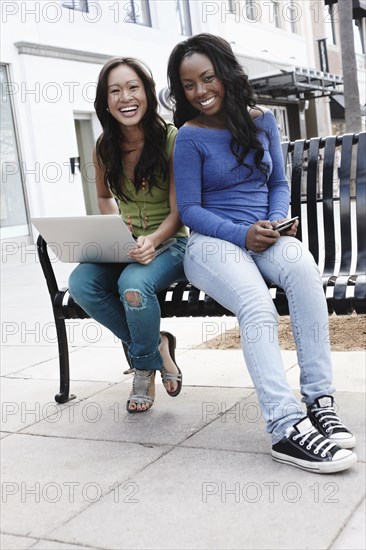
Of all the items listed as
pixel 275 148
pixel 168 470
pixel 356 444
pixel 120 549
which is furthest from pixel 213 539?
pixel 275 148

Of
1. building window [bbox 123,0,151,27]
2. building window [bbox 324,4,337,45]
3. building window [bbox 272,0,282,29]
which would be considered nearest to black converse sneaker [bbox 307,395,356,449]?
building window [bbox 123,0,151,27]

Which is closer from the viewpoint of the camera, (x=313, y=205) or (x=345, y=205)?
(x=345, y=205)

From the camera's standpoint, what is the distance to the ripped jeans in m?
3.04

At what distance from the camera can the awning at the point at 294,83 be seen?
787 inches

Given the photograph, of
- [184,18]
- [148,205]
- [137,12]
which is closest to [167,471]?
[148,205]

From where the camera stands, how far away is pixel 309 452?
101 inches

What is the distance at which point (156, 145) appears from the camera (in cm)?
335

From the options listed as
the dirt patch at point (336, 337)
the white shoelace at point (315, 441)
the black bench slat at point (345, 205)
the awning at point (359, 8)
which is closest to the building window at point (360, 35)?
the awning at point (359, 8)

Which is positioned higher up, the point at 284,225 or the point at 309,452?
the point at 284,225

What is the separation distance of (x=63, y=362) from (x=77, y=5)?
12.6 meters

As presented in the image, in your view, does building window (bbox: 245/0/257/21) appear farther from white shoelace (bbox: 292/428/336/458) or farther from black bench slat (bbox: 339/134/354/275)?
white shoelace (bbox: 292/428/336/458)

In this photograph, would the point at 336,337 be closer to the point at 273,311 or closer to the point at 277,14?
the point at 273,311

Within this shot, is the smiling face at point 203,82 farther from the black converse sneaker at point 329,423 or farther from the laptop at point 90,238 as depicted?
the black converse sneaker at point 329,423

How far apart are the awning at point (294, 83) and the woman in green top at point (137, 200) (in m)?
16.0
